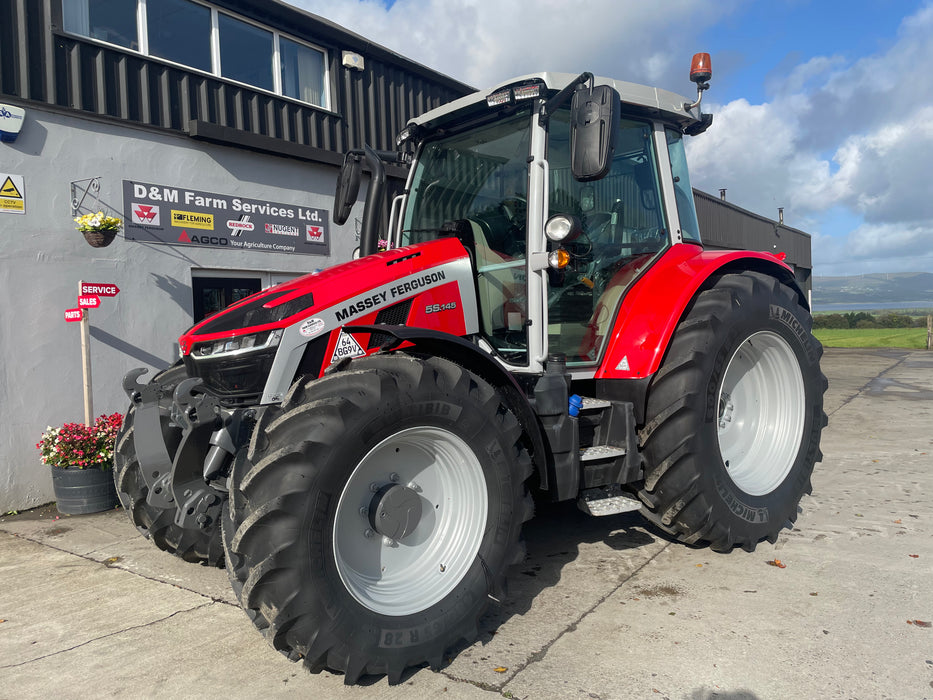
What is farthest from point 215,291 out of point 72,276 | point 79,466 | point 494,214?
point 494,214

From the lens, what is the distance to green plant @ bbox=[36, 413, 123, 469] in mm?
5211

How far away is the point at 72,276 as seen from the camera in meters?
5.67

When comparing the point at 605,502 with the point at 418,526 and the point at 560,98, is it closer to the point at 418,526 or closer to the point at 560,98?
the point at 418,526

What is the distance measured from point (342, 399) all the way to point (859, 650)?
2245 millimetres

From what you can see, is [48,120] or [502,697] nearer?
[502,697]

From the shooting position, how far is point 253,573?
2240 millimetres

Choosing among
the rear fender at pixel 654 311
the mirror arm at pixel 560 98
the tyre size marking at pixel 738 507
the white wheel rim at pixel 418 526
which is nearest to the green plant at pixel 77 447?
the white wheel rim at pixel 418 526

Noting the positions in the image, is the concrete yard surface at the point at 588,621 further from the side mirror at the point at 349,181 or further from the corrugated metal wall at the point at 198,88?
the corrugated metal wall at the point at 198,88

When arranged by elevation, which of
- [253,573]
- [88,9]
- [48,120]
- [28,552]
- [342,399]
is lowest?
[28,552]

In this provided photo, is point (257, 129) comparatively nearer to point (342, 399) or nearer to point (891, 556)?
point (342, 399)

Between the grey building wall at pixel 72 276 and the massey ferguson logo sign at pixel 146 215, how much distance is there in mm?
157

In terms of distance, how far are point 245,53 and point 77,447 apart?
4.36 m

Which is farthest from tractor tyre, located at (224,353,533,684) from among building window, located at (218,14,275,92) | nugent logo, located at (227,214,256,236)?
building window, located at (218,14,275,92)

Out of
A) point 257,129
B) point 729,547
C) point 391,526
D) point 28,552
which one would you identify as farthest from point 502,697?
point 257,129
